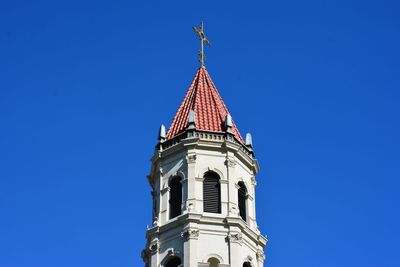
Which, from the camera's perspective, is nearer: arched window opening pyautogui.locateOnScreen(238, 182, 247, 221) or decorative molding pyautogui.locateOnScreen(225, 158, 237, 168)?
arched window opening pyautogui.locateOnScreen(238, 182, 247, 221)

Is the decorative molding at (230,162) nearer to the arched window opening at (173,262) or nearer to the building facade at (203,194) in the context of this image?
the building facade at (203,194)

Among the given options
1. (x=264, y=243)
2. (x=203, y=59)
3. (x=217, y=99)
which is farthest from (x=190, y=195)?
(x=203, y=59)

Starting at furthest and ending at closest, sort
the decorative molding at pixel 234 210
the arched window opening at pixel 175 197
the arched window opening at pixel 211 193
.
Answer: the arched window opening at pixel 175 197
the arched window opening at pixel 211 193
the decorative molding at pixel 234 210

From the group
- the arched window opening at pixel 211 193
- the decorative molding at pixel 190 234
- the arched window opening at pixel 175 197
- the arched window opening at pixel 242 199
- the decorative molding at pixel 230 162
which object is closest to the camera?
the decorative molding at pixel 190 234

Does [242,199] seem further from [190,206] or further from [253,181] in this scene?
[190,206]

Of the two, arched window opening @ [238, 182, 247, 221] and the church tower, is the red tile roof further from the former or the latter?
arched window opening @ [238, 182, 247, 221]

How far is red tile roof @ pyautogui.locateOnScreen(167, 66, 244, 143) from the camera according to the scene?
69.2m

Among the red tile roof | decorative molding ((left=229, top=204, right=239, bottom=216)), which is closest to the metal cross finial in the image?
the red tile roof

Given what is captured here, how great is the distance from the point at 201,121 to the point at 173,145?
123 inches

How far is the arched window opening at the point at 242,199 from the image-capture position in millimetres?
65938

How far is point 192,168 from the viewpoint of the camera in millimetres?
65688

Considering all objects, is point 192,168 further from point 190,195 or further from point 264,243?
point 264,243

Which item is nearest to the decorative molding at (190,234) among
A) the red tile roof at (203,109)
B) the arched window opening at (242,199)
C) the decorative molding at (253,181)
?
the arched window opening at (242,199)

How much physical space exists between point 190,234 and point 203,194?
382 cm
